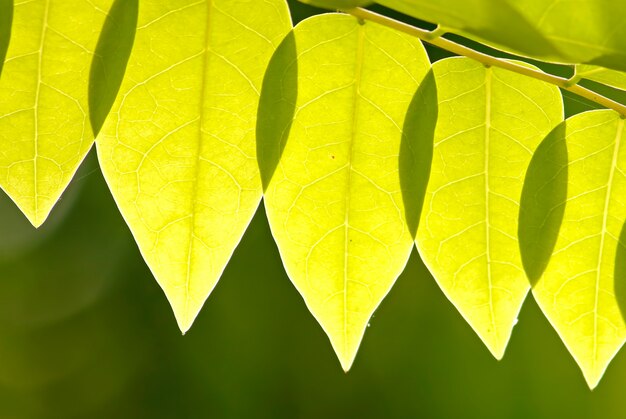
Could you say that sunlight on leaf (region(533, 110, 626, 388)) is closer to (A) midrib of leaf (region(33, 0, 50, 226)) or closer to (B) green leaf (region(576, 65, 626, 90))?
(B) green leaf (region(576, 65, 626, 90))

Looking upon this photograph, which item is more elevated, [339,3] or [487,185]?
[339,3]

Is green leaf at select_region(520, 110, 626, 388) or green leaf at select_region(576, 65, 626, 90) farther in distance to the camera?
green leaf at select_region(520, 110, 626, 388)

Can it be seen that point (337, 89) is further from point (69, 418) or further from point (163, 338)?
point (69, 418)

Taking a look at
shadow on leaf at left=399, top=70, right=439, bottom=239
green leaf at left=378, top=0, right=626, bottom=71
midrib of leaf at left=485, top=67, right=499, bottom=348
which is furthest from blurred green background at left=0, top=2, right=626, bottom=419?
green leaf at left=378, top=0, right=626, bottom=71

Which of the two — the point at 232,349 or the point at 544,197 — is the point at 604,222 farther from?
the point at 232,349

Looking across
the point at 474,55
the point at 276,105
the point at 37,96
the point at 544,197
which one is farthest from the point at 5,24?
the point at 544,197

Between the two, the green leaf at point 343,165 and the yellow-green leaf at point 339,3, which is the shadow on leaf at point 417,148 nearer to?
the green leaf at point 343,165
